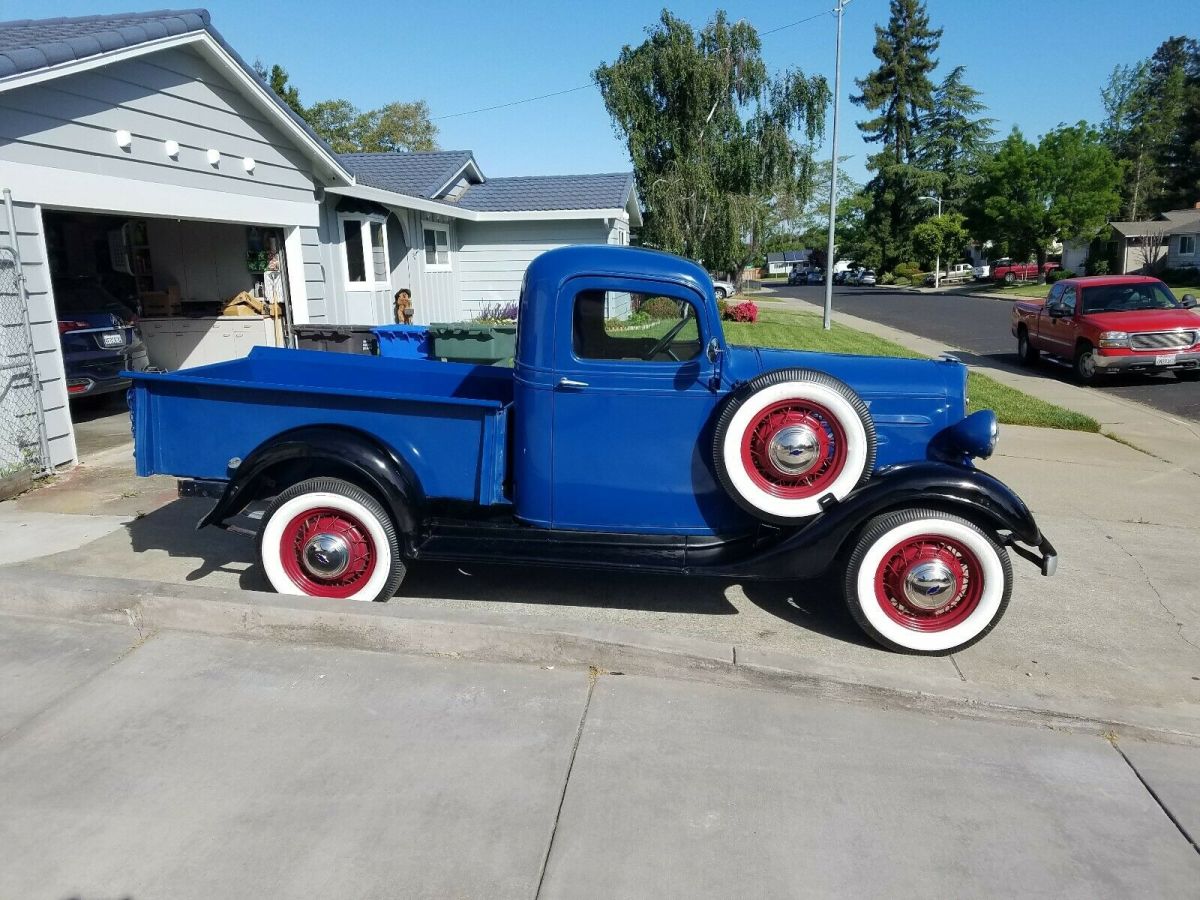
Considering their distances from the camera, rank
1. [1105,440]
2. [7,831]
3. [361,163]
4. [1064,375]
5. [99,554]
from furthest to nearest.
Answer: [361,163] → [1064,375] → [1105,440] → [99,554] → [7,831]

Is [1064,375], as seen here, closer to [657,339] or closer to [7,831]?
[657,339]

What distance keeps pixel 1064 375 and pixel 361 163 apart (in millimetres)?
14390

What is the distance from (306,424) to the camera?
4.54 metres

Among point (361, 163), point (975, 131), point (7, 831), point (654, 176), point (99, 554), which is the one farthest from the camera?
point (975, 131)

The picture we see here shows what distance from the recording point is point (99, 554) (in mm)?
5402

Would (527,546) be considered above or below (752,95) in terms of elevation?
below

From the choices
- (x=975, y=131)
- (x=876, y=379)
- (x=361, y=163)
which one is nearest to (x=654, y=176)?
(x=361, y=163)

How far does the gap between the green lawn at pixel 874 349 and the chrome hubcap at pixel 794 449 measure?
2864mm

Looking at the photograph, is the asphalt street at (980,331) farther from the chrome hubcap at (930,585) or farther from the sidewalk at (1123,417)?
the chrome hubcap at (930,585)

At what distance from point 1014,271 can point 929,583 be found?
54.7 meters


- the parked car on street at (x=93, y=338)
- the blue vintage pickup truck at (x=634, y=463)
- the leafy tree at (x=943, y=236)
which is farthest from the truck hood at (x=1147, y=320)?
the leafy tree at (x=943, y=236)

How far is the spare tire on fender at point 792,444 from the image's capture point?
13.4 ft

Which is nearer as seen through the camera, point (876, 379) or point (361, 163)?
point (876, 379)

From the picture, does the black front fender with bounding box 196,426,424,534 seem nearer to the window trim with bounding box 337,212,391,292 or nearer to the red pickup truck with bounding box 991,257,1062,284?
the window trim with bounding box 337,212,391,292
